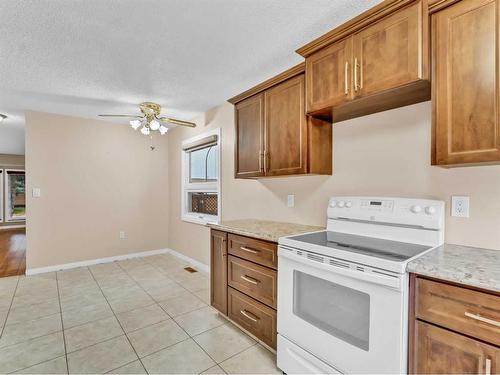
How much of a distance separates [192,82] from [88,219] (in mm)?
2938

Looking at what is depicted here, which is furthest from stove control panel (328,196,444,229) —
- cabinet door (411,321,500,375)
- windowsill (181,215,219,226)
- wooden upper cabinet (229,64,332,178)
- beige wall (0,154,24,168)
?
beige wall (0,154,24,168)

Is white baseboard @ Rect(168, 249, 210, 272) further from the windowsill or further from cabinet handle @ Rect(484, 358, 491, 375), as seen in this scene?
cabinet handle @ Rect(484, 358, 491, 375)

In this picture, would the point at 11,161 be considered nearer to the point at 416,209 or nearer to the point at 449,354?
the point at 416,209

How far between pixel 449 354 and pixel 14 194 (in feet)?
36.6

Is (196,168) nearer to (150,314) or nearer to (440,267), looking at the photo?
(150,314)

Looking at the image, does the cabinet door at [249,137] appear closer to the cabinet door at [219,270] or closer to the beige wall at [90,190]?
the cabinet door at [219,270]

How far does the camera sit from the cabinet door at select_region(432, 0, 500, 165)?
119 centimetres

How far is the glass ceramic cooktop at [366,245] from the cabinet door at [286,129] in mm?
564

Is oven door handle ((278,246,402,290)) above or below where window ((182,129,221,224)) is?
below

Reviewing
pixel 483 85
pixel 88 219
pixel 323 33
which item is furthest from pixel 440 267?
pixel 88 219

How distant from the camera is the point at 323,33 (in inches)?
74.9

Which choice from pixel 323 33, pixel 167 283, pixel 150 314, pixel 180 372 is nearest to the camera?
pixel 180 372

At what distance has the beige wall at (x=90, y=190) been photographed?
378cm

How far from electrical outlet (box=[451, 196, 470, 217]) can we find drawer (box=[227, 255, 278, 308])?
119 cm
